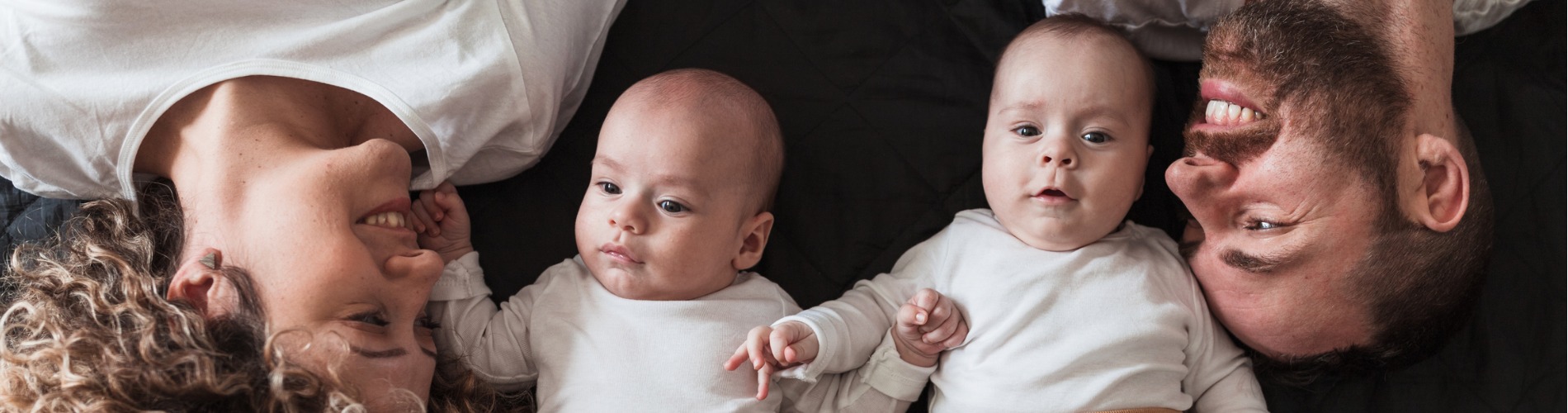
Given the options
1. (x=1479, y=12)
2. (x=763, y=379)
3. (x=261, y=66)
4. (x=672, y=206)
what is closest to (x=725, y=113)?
(x=672, y=206)

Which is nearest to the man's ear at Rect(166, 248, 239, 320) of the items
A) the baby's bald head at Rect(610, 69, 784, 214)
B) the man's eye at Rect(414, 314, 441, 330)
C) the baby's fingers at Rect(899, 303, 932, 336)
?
the man's eye at Rect(414, 314, 441, 330)

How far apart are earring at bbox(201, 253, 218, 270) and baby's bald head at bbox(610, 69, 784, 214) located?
57cm

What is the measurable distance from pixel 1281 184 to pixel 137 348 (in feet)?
4.80

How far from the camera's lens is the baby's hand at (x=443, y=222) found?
1.59 meters

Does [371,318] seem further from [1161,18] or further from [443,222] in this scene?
[1161,18]

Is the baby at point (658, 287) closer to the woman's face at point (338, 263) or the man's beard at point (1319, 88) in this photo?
the woman's face at point (338, 263)

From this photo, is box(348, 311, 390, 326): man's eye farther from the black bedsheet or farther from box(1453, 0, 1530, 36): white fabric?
box(1453, 0, 1530, 36): white fabric

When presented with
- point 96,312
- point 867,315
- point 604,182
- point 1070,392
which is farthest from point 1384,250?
point 96,312

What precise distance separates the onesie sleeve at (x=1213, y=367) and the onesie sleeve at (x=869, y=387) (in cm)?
39

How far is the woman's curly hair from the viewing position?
1.20m

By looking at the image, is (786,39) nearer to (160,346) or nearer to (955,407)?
(955,407)

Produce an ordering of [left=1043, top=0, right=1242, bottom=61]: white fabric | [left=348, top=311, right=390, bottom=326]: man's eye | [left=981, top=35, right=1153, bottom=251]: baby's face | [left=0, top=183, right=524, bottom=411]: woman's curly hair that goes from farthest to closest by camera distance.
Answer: [left=1043, top=0, right=1242, bottom=61]: white fabric
[left=981, top=35, right=1153, bottom=251]: baby's face
[left=348, top=311, right=390, bottom=326]: man's eye
[left=0, top=183, right=524, bottom=411]: woman's curly hair

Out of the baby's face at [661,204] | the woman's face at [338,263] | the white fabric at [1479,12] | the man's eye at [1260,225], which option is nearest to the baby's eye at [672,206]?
the baby's face at [661,204]

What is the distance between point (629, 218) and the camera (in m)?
1.46
